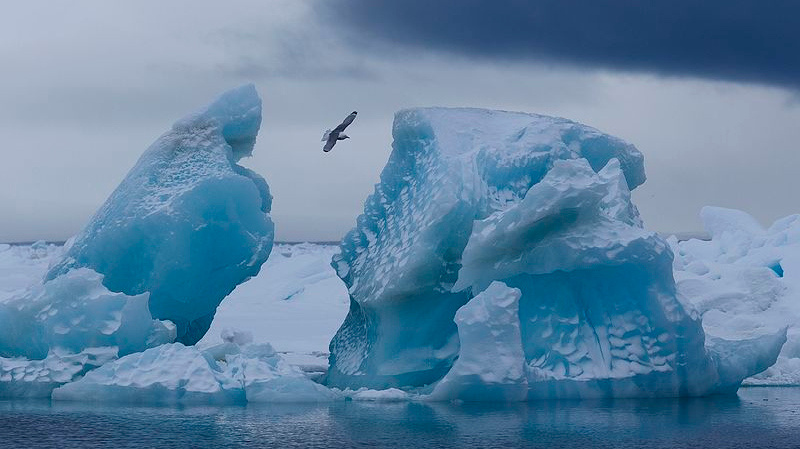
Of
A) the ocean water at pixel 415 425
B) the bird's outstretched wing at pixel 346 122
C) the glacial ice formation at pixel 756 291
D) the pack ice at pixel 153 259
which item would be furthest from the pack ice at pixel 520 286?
the glacial ice formation at pixel 756 291

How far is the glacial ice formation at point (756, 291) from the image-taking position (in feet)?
57.8

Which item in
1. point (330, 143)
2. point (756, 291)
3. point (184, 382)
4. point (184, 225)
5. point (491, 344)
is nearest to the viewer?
point (491, 344)

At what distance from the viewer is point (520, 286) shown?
44.8 ft

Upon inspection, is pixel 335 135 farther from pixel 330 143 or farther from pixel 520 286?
pixel 520 286

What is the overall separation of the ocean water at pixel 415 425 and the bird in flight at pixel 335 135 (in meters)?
3.41

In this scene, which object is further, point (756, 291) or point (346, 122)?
point (756, 291)

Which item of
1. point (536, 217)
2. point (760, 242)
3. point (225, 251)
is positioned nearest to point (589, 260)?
point (536, 217)

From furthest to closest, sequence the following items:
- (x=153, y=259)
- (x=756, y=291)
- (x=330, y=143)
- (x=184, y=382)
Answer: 1. (x=756, y=291)
2. (x=153, y=259)
3. (x=330, y=143)
4. (x=184, y=382)

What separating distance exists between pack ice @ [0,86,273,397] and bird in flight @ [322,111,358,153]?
132 centimetres

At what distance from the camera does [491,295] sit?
1248 centimetres

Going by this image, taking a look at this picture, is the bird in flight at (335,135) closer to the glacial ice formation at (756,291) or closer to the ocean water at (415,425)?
the ocean water at (415,425)

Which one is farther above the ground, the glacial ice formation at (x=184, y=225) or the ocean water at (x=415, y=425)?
the glacial ice formation at (x=184, y=225)

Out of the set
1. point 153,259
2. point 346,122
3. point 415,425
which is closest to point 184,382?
point 153,259

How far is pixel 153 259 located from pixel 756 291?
10996 millimetres
